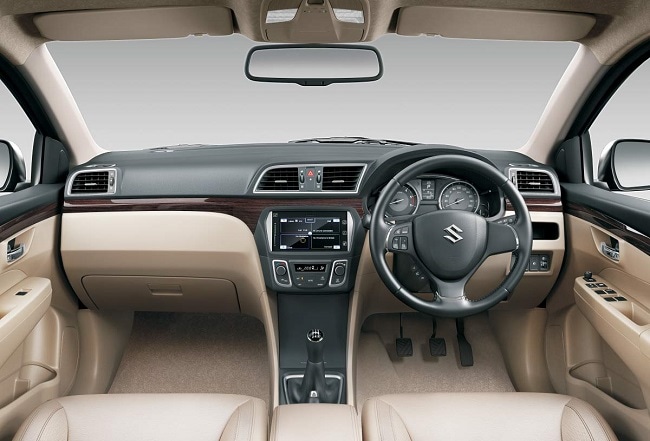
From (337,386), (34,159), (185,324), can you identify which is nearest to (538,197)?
(337,386)

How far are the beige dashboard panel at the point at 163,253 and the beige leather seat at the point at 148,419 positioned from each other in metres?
0.80

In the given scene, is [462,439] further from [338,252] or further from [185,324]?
[185,324]

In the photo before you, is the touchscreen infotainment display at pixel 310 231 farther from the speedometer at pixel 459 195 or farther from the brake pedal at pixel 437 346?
the brake pedal at pixel 437 346

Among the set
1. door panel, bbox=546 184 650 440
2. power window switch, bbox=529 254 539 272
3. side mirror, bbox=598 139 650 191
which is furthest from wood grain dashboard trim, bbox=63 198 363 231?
side mirror, bbox=598 139 650 191

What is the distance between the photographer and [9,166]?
2.54 metres

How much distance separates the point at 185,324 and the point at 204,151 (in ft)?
3.93

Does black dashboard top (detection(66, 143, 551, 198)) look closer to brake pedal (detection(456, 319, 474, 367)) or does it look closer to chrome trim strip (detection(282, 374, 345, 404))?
chrome trim strip (detection(282, 374, 345, 404))

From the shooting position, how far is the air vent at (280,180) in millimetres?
2500

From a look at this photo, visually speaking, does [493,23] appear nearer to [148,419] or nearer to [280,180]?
[280,180]

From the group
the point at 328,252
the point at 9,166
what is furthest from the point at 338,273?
the point at 9,166

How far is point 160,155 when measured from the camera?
2725mm

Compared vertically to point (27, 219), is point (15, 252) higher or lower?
lower

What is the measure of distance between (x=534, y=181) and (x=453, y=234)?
87cm

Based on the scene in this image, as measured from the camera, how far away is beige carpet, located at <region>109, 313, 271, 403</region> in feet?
10.3
